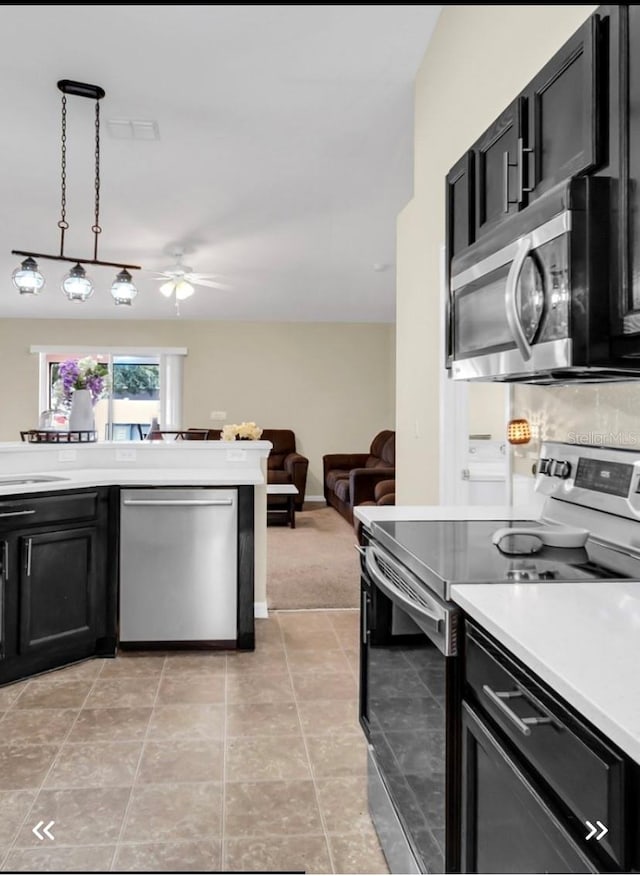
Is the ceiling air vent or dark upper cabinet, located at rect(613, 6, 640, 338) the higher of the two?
the ceiling air vent

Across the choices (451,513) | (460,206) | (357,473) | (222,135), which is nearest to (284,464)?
(357,473)

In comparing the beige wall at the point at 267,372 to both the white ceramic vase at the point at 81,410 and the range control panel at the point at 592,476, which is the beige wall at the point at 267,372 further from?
the range control panel at the point at 592,476

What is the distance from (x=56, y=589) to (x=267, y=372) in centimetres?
621

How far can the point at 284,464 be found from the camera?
338 inches

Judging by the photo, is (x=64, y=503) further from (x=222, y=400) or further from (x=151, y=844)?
(x=222, y=400)

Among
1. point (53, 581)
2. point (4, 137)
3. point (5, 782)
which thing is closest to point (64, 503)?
point (53, 581)

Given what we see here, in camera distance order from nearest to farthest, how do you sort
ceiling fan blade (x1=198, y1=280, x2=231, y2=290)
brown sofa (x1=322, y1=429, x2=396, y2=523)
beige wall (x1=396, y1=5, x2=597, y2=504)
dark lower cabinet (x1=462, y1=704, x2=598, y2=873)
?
dark lower cabinet (x1=462, y1=704, x2=598, y2=873) → beige wall (x1=396, y1=5, x2=597, y2=504) → brown sofa (x1=322, y1=429, x2=396, y2=523) → ceiling fan blade (x1=198, y1=280, x2=231, y2=290)

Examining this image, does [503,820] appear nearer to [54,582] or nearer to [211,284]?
[54,582]

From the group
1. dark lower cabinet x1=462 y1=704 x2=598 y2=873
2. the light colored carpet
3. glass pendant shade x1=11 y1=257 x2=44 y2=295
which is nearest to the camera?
dark lower cabinet x1=462 y1=704 x2=598 y2=873

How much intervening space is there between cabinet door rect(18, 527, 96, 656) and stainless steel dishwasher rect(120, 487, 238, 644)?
17cm

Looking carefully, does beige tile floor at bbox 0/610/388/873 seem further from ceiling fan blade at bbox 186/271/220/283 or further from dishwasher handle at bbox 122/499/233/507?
ceiling fan blade at bbox 186/271/220/283

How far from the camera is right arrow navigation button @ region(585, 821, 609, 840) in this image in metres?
0.76

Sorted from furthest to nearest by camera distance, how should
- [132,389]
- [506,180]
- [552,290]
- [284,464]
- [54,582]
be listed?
[132,389] → [284,464] → [54,582] → [506,180] → [552,290]

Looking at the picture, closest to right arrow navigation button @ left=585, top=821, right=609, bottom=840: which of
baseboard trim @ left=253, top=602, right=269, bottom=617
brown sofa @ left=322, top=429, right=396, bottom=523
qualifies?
baseboard trim @ left=253, top=602, right=269, bottom=617
